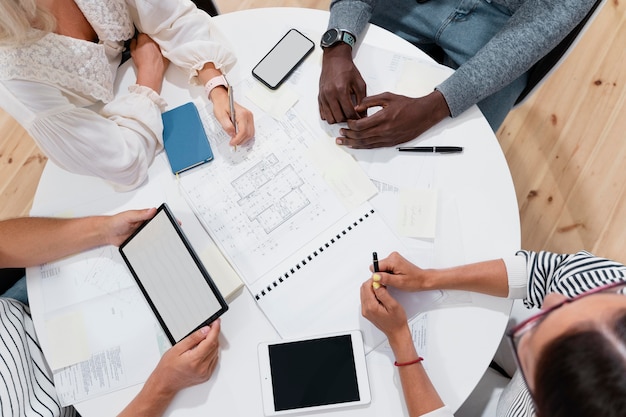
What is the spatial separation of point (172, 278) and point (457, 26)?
3.26ft

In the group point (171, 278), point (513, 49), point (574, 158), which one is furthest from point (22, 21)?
point (574, 158)

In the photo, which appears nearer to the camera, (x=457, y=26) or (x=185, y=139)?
(x=185, y=139)

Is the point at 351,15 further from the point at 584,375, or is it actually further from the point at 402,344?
the point at 584,375

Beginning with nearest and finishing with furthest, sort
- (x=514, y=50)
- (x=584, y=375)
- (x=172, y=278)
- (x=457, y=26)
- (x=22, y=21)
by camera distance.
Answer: (x=584, y=375)
(x=22, y=21)
(x=172, y=278)
(x=514, y=50)
(x=457, y=26)

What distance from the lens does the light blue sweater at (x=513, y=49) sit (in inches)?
42.1

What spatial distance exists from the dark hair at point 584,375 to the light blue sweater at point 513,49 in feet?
2.03

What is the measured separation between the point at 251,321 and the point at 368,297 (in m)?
0.25

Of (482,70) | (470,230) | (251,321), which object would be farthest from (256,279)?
(482,70)

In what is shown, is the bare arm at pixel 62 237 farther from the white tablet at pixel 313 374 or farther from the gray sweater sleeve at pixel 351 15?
the gray sweater sleeve at pixel 351 15

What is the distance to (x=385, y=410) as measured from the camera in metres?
0.93

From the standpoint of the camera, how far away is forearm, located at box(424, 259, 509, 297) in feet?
3.12

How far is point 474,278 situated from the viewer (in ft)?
3.12

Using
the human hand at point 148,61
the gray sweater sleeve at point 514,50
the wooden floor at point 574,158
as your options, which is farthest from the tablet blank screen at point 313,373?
the wooden floor at point 574,158

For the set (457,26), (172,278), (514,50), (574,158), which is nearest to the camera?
(172,278)
